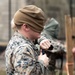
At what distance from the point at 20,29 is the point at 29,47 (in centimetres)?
19

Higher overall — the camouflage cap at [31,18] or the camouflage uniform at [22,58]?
the camouflage cap at [31,18]

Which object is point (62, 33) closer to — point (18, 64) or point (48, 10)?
point (48, 10)

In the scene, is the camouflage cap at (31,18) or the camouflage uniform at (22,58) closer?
the camouflage uniform at (22,58)

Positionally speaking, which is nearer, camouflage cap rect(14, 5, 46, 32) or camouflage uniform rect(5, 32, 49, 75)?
camouflage uniform rect(5, 32, 49, 75)

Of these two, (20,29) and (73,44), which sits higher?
(20,29)

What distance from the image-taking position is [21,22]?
3.99 meters

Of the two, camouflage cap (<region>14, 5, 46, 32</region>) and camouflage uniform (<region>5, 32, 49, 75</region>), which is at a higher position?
camouflage cap (<region>14, 5, 46, 32</region>)

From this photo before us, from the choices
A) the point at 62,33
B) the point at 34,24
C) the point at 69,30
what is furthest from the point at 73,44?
the point at 62,33

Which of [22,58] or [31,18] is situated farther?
[31,18]

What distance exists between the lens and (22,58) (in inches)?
152

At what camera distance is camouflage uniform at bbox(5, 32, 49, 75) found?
12.6 ft

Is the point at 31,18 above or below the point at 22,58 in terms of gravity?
above

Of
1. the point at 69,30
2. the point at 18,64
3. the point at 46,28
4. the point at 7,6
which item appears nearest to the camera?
the point at 18,64

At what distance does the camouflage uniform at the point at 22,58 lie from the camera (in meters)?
3.85
